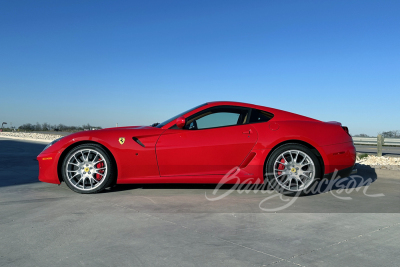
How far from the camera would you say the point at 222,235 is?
2611 millimetres

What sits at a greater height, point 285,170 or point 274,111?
point 274,111

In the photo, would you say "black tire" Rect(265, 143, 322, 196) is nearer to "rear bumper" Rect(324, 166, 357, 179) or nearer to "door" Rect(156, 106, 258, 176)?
"rear bumper" Rect(324, 166, 357, 179)

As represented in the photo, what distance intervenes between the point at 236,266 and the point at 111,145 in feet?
8.84

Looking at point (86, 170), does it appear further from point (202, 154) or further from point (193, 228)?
point (193, 228)

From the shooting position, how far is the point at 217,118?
4430 mm

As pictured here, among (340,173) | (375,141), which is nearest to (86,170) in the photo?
(340,173)

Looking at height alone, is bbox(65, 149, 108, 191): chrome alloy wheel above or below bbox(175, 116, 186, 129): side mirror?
below

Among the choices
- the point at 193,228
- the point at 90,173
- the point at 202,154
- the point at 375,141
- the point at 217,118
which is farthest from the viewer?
the point at 375,141

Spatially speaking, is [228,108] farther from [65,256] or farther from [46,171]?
[65,256]

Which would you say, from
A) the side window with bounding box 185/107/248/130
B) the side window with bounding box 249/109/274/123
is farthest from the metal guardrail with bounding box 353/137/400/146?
the side window with bounding box 185/107/248/130

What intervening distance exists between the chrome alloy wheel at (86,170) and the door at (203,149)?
0.80 m

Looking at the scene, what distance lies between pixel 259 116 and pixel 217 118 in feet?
1.88

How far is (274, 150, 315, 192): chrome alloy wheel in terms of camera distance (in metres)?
4.23

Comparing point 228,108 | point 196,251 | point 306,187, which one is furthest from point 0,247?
point 306,187
